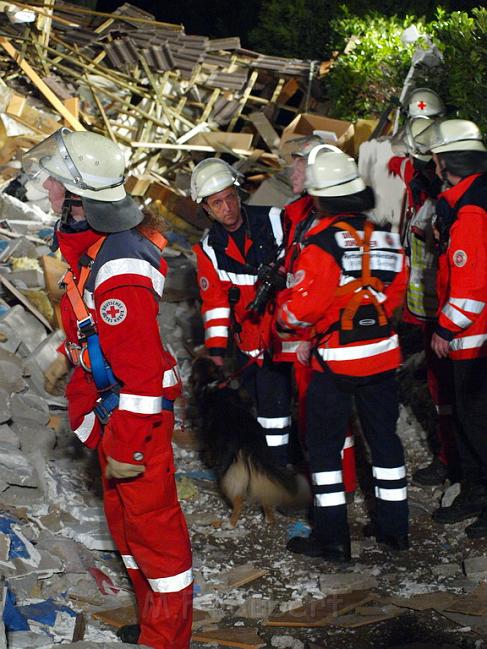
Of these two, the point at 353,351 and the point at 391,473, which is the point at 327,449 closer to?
the point at 391,473

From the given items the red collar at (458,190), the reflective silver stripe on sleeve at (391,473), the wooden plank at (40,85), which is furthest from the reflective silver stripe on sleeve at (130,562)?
the wooden plank at (40,85)

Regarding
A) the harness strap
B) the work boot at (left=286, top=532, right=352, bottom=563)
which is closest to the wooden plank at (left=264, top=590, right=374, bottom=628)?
the work boot at (left=286, top=532, right=352, bottom=563)

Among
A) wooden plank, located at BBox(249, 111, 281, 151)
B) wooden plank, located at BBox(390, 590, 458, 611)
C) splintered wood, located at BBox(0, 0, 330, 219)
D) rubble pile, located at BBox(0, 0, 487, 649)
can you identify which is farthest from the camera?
wooden plank, located at BBox(249, 111, 281, 151)

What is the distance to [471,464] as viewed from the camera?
6047 mm

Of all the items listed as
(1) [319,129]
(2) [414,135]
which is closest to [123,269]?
(2) [414,135]

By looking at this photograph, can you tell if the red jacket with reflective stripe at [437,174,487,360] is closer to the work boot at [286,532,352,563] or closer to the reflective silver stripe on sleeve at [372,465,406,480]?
the reflective silver stripe on sleeve at [372,465,406,480]

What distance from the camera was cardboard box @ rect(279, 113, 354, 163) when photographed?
1030 centimetres

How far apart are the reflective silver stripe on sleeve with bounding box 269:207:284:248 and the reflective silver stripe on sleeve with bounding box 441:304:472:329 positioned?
1.37 metres

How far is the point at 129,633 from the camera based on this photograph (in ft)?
14.8

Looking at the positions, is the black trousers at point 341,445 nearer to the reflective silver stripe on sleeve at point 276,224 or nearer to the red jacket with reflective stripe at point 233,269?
the red jacket with reflective stripe at point 233,269

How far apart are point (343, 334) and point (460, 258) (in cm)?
75

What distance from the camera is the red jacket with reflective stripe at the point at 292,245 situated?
560 cm

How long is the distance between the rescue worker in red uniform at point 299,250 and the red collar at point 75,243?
68.5 inches

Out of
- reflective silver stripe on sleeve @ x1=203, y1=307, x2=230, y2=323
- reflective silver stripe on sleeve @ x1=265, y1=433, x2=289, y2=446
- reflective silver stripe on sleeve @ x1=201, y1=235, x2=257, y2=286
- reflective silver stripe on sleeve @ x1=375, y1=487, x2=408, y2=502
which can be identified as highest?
reflective silver stripe on sleeve @ x1=201, y1=235, x2=257, y2=286
